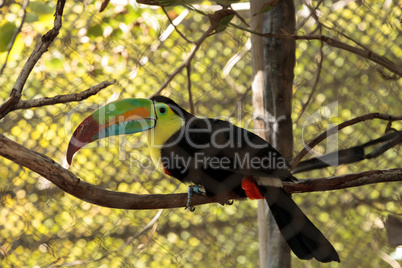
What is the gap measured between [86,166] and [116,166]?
0.13 meters

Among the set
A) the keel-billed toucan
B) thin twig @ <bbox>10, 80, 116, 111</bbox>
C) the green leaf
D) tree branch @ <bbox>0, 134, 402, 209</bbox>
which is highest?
the green leaf

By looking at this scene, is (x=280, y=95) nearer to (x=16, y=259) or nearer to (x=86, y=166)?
(x=86, y=166)

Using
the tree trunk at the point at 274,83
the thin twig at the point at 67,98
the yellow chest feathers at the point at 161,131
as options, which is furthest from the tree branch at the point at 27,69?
the tree trunk at the point at 274,83

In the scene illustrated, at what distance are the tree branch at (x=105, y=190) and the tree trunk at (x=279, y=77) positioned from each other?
0.29 m

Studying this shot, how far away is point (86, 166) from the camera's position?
6.63 ft

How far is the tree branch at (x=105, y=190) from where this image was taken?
883mm

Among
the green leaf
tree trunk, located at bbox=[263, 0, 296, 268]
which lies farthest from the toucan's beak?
tree trunk, located at bbox=[263, 0, 296, 268]

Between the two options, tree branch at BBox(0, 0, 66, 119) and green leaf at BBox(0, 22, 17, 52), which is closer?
tree branch at BBox(0, 0, 66, 119)

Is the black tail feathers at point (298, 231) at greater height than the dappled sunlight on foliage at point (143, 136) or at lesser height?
lesser

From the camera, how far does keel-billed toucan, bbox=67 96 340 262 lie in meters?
1.22

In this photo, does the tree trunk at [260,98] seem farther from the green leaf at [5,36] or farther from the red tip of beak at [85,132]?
the green leaf at [5,36]

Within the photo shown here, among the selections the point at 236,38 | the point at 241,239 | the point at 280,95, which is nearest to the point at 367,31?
the point at 236,38

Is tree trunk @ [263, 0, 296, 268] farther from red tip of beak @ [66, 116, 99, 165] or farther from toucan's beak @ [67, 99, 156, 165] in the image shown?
red tip of beak @ [66, 116, 99, 165]

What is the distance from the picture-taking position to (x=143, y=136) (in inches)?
77.5
